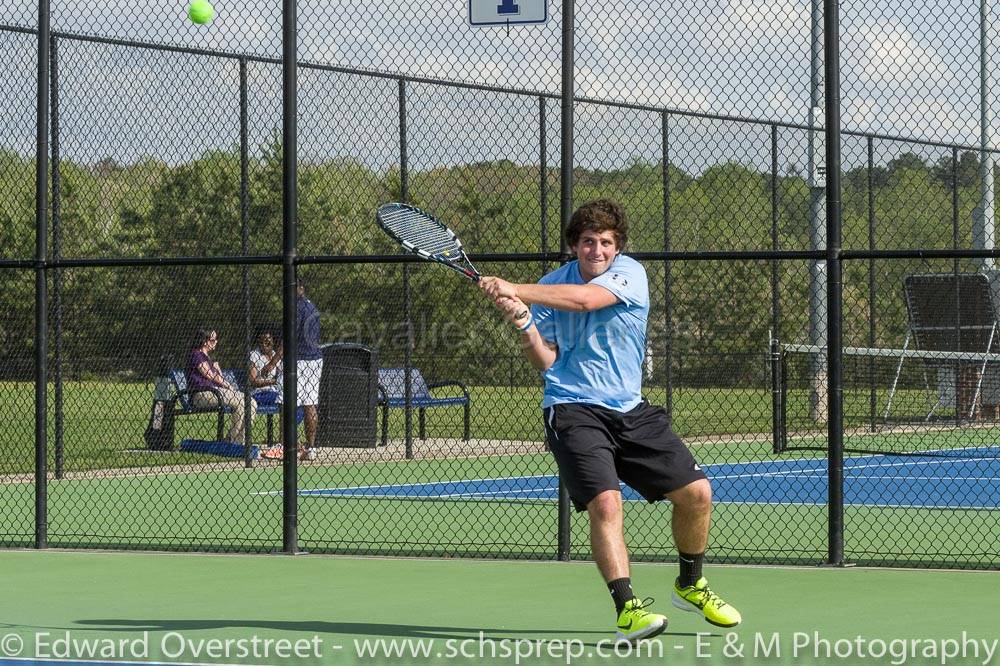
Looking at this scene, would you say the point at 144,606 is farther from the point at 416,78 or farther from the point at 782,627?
the point at 416,78

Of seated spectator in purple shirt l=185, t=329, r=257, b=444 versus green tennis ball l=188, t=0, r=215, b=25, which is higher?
green tennis ball l=188, t=0, r=215, b=25

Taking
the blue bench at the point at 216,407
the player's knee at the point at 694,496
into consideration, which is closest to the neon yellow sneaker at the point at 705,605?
the player's knee at the point at 694,496

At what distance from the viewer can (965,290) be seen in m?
18.2

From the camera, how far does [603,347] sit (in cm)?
627

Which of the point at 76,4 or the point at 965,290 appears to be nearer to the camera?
the point at 76,4

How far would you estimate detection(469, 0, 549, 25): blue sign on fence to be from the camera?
852 centimetres

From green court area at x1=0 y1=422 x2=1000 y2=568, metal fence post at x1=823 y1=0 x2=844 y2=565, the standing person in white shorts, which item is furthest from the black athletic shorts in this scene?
the standing person in white shorts

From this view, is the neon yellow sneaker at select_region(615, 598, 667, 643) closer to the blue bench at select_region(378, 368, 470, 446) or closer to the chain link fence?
the chain link fence

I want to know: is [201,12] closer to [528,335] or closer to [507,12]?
[507,12]

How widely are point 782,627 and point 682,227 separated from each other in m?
10.6

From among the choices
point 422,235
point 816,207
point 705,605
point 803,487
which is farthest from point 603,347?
point 803,487

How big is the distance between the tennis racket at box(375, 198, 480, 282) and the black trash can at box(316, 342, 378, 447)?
7.77 m

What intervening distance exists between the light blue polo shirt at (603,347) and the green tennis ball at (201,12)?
442 cm

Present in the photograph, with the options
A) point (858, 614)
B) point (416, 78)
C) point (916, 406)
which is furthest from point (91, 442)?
point (858, 614)
